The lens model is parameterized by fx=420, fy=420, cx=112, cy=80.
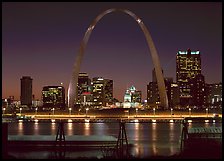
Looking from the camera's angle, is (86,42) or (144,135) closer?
(144,135)

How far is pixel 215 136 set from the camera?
27953 millimetres

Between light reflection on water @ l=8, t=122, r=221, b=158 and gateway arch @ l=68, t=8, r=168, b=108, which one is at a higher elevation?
gateway arch @ l=68, t=8, r=168, b=108

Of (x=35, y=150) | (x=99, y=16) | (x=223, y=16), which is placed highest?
(x=99, y=16)

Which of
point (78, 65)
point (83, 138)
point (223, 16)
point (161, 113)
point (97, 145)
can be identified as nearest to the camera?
point (223, 16)

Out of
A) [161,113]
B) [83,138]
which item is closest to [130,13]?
[161,113]

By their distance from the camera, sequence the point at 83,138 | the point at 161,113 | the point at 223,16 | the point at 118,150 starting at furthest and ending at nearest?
the point at 161,113 → the point at 83,138 → the point at 118,150 → the point at 223,16

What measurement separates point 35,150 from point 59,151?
2315 millimetres

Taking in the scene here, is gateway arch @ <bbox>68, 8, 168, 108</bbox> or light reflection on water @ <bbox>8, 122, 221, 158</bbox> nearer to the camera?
light reflection on water @ <bbox>8, 122, 221, 158</bbox>

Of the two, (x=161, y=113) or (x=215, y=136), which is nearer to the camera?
(x=215, y=136)

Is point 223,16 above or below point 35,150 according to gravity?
above

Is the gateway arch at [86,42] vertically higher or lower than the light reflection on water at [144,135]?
higher

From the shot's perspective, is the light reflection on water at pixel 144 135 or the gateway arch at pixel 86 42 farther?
the gateway arch at pixel 86 42

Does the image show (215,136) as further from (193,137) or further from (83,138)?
(83,138)

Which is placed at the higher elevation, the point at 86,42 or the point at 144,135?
the point at 86,42
